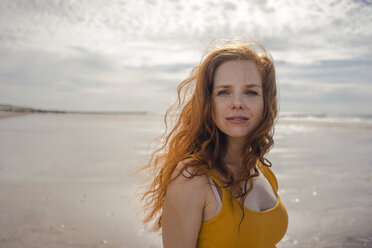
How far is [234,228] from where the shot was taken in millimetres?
1655

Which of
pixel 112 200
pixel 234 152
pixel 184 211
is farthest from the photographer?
pixel 112 200

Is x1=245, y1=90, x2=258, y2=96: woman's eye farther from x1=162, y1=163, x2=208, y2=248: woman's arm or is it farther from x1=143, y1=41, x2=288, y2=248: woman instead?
x1=162, y1=163, x2=208, y2=248: woman's arm

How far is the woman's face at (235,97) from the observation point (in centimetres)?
192

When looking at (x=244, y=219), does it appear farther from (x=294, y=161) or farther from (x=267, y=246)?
(x=294, y=161)

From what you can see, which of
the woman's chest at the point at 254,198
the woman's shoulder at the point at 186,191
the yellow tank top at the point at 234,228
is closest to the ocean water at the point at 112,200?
the woman's chest at the point at 254,198

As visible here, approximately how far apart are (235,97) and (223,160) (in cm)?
48

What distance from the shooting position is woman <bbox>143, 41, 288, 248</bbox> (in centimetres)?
165

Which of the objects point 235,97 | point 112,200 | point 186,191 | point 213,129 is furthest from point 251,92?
point 112,200

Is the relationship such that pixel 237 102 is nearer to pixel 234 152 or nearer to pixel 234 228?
pixel 234 152

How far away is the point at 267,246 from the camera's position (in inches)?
72.2

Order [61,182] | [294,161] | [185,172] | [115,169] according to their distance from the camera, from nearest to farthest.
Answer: [185,172], [61,182], [115,169], [294,161]

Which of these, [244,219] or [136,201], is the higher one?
[244,219]

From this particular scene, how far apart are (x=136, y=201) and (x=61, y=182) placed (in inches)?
75.9

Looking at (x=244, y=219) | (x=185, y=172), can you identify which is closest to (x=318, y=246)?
(x=244, y=219)
